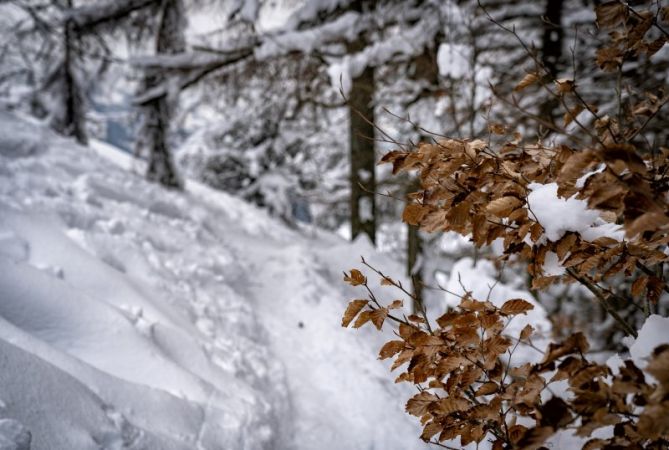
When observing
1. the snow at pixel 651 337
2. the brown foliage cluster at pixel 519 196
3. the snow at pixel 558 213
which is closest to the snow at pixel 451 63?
the brown foliage cluster at pixel 519 196

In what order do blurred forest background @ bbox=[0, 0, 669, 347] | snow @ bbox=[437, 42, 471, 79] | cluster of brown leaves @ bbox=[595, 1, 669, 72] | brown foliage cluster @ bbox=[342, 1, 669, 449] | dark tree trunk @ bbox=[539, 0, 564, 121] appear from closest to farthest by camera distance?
brown foliage cluster @ bbox=[342, 1, 669, 449]
cluster of brown leaves @ bbox=[595, 1, 669, 72]
snow @ bbox=[437, 42, 471, 79]
blurred forest background @ bbox=[0, 0, 669, 347]
dark tree trunk @ bbox=[539, 0, 564, 121]

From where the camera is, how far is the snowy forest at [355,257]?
3.19 feet

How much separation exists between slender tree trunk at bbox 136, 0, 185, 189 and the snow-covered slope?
2.13m

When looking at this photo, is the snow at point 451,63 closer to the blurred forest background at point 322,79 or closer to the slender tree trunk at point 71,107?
the blurred forest background at point 322,79

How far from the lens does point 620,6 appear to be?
1.04 metres

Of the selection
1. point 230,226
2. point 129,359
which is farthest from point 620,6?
point 230,226

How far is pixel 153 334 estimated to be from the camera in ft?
7.72

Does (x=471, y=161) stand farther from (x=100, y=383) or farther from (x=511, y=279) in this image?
(x=511, y=279)

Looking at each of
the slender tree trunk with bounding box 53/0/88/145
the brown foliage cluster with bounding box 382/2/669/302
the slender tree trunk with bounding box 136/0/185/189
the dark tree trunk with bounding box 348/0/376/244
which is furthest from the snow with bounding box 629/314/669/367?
the slender tree trunk with bounding box 53/0/88/145

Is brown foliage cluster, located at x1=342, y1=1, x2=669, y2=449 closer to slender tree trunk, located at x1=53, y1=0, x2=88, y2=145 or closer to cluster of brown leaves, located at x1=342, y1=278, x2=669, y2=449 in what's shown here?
cluster of brown leaves, located at x1=342, y1=278, x2=669, y2=449

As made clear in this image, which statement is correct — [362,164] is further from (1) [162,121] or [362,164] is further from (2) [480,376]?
(2) [480,376]

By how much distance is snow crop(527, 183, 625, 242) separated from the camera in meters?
0.94

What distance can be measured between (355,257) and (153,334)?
11.7 ft

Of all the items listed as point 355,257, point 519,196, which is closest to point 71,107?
point 355,257
